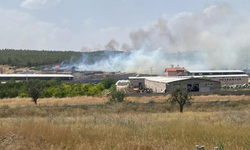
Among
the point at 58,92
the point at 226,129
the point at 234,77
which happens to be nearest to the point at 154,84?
the point at 58,92

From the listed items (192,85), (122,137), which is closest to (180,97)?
(122,137)

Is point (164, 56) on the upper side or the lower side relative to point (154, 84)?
upper

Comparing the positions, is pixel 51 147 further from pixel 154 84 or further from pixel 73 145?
pixel 154 84

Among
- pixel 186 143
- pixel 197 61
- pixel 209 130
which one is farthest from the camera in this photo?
pixel 197 61

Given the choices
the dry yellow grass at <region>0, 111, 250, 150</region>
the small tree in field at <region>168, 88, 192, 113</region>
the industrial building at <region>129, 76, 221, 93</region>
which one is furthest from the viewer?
the industrial building at <region>129, 76, 221, 93</region>

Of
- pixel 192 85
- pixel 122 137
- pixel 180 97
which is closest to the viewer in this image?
pixel 122 137

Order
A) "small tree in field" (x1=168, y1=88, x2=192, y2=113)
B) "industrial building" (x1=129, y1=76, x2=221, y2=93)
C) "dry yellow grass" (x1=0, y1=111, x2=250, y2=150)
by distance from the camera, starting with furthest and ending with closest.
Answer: "industrial building" (x1=129, y1=76, x2=221, y2=93), "small tree in field" (x1=168, y1=88, x2=192, y2=113), "dry yellow grass" (x1=0, y1=111, x2=250, y2=150)

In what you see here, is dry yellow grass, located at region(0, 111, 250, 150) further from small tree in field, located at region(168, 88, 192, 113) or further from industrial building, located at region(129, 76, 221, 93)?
industrial building, located at region(129, 76, 221, 93)

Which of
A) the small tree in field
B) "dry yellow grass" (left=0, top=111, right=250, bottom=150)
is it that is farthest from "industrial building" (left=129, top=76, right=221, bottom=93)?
"dry yellow grass" (left=0, top=111, right=250, bottom=150)

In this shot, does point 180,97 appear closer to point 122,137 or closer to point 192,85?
point 122,137

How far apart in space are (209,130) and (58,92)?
5389cm

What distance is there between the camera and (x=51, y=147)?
6.72 meters

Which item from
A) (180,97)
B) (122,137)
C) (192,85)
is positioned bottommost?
(192,85)

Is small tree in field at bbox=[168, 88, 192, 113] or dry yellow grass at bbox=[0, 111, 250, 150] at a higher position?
dry yellow grass at bbox=[0, 111, 250, 150]
